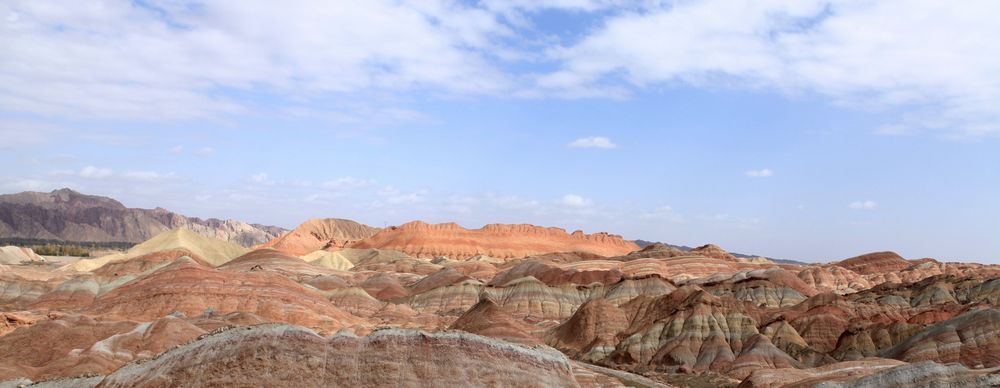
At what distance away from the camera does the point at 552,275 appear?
493ft

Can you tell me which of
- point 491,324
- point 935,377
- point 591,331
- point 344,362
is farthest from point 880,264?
point 344,362

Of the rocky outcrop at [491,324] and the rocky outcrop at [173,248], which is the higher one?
the rocky outcrop at [173,248]

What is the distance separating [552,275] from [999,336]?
284 ft

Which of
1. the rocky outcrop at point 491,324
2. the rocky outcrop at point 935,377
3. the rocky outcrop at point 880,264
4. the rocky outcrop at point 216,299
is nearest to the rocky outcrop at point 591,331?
the rocky outcrop at point 491,324

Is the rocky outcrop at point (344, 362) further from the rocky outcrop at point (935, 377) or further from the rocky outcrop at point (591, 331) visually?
the rocky outcrop at point (591, 331)

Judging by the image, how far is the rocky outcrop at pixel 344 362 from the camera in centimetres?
2948

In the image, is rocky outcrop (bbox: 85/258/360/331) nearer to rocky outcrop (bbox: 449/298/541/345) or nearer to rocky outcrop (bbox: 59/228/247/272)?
rocky outcrop (bbox: 449/298/541/345)

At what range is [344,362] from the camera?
30.7 meters

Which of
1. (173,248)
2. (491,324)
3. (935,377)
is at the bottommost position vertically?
(491,324)

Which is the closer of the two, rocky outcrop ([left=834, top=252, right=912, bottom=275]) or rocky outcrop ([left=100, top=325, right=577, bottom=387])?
rocky outcrop ([left=100, top=325, right=577, bottom=387])

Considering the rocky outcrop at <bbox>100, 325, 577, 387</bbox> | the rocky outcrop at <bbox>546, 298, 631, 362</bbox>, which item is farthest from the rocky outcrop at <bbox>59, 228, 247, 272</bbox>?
the rocky outcrop at <bbox>100, 325, 577, 387</bbox>

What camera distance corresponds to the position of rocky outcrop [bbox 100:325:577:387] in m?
29.5

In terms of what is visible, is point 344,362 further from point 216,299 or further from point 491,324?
point 216,299

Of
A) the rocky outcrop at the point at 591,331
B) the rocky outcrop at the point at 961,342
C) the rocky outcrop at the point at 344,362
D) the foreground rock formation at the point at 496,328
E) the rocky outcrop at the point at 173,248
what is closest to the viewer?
the rocky outcrop at the point at 344,362
